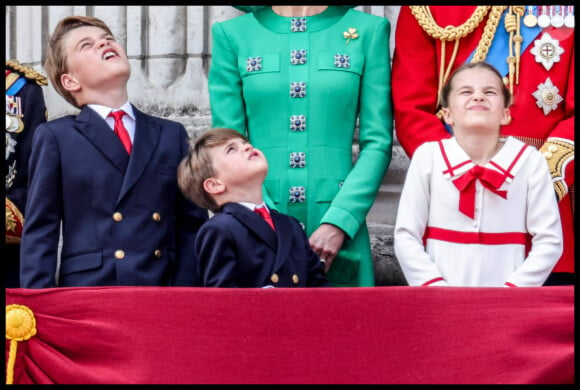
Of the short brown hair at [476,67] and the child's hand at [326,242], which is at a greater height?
the short brown hair at [476,67]

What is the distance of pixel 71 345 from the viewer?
3.06 meters

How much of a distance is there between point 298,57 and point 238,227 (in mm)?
793

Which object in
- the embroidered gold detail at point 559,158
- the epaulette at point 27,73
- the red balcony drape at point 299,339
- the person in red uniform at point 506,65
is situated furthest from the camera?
the epaulette at point 27,73

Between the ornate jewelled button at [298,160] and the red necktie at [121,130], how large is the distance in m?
0.57

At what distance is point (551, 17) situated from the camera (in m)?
3.92

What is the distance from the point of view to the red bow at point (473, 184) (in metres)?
3.51

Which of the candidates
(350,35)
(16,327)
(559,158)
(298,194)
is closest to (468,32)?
(350,35)

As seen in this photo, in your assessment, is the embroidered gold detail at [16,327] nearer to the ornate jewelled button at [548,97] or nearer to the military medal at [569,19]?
the ornate jewelled button at [548,97]

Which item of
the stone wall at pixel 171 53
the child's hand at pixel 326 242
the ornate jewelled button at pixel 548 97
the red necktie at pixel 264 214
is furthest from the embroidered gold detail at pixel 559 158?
the stone wall at pixel 171 53

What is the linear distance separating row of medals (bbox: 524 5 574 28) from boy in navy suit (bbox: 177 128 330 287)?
3.57ft

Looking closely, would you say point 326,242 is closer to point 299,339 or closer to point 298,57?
point 298,57

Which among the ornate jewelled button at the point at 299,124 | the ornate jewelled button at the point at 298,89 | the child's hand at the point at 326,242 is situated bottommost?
the child's hand at the point at 326,242

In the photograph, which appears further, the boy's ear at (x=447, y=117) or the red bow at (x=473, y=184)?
the boy's ear at (x=447, y=117)

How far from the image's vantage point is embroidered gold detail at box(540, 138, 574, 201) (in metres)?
3.69
